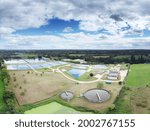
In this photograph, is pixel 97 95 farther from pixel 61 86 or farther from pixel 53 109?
pixel 53 109

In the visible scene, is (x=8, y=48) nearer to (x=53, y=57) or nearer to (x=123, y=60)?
(x=53, y=57)

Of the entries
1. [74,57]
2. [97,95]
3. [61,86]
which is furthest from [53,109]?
[74,57]

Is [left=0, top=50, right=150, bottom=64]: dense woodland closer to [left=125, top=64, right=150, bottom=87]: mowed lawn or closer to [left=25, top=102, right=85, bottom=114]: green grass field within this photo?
[left=125, top=64, right=150, bottom=87]: mowed lawn

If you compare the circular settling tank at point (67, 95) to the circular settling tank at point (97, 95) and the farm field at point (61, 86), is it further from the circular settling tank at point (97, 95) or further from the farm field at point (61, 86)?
the circular settling tank at point (97, 95)

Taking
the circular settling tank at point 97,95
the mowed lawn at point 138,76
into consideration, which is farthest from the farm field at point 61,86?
the mowed lawn at point 138,76

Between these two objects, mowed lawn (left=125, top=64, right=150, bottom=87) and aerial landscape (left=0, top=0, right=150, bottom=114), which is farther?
mowed lawn (left=125, top=64, right=150, bottom=87)

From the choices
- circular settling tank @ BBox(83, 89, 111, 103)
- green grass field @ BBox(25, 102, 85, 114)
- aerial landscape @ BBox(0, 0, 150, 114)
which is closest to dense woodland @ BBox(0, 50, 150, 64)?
aerial landscape @ BBox(0, 0, 150, 114)
